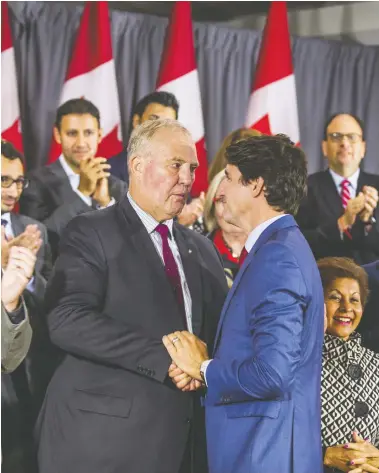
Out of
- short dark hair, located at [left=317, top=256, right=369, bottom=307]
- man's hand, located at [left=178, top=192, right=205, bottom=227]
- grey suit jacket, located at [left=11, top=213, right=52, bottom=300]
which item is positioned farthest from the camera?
man's hand, located at [left=178, top=192, right=205, bottom=227]

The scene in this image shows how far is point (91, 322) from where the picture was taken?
2.15 metres

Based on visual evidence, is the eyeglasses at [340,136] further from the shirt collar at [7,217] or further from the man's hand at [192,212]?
the shirt collar at [7,217]

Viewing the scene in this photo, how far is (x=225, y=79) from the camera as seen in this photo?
3.54m

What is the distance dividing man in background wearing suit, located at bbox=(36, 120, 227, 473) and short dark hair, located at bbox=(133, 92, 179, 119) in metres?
0.96

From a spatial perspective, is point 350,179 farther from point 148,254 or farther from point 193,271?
point 148,254

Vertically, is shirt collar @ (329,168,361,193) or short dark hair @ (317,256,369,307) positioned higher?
shirt collar @ (329,168,361,193)

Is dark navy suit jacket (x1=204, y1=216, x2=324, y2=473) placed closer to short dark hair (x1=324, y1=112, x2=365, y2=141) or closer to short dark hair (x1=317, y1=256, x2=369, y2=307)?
short dark hair (x1=317, y1=256, x2=369, y2=307)

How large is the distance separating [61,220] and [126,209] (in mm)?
749

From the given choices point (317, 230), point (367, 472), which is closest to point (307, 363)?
point (367, 472)

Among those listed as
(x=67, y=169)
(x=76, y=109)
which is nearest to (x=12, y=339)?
(x=67, y=169)

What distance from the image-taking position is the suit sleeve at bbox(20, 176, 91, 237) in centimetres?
299

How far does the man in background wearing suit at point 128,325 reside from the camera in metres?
2.18

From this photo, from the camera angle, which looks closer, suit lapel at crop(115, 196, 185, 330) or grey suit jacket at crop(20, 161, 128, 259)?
suit lapel at crop(115, 196, 185, 330)

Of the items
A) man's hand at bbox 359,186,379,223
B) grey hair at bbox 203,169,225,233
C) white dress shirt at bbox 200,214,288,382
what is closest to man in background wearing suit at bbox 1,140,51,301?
grey hair at bbox 203,169,225,233
